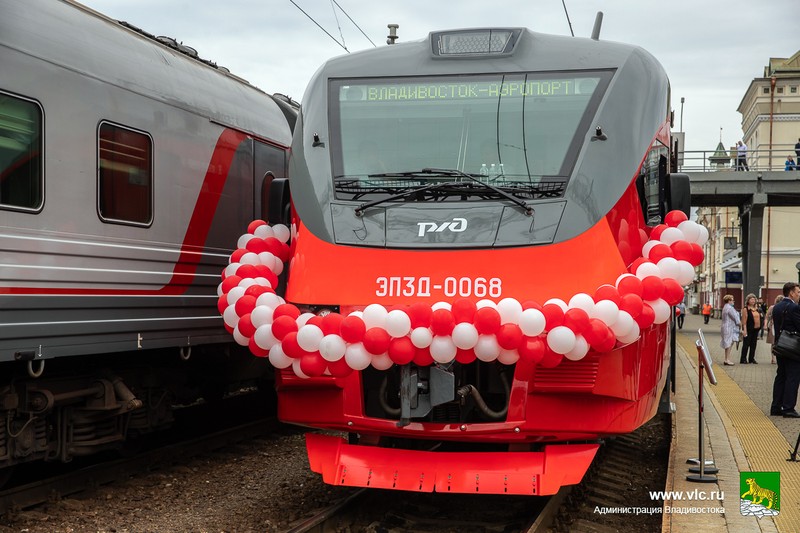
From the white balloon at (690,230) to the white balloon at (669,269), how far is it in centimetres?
59

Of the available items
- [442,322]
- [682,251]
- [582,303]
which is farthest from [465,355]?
[682,251]

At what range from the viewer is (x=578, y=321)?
A: 5695mm

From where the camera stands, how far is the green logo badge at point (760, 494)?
6.72 meters

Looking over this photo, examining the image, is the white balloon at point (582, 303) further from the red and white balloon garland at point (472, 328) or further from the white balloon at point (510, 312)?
the white balloon at point (510, 312)

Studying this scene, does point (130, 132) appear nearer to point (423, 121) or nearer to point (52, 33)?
point (52, 33)

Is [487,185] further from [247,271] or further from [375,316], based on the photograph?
[247,271]

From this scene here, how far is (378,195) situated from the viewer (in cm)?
683

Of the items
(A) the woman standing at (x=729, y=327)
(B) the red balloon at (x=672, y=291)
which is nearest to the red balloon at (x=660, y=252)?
(B) the red balloon at (x=672, y=291)

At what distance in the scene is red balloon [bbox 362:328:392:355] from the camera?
18.9ft

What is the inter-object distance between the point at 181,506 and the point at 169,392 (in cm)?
202

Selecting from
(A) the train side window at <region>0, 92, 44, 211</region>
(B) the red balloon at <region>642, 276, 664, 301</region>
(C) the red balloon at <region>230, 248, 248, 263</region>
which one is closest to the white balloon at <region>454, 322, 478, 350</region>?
(B) the red balloon at <region>642, 276, 664, 301</region>

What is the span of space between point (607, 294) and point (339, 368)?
5.59 ft

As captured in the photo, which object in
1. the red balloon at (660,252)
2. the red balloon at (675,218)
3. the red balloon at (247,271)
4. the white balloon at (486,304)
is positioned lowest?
the white balloon at (486,304)

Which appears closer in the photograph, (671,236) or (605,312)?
(605,312)
